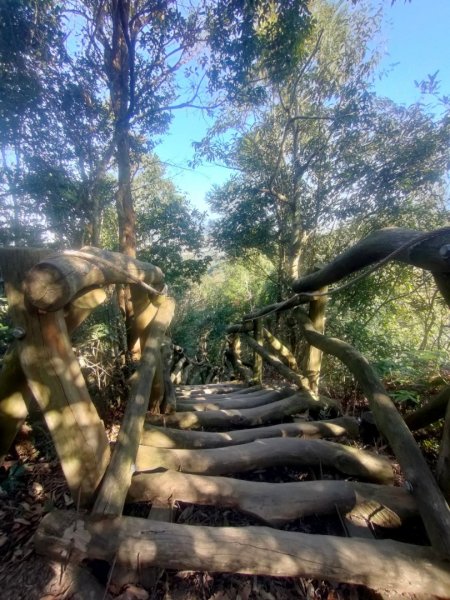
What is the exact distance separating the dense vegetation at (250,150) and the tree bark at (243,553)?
72.2 inches

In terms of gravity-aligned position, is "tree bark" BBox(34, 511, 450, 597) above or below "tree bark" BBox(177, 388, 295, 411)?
above

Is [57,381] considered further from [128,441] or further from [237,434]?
[237,434]

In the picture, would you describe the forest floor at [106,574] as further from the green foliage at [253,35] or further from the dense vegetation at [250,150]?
the green foliage at [253,35]

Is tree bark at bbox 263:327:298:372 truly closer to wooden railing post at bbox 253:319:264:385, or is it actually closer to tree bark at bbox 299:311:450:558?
wooden railing post at bbox 253:319:264:385

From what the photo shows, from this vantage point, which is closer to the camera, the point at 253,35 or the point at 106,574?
the point at 106,574

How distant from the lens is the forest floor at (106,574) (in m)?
1.09

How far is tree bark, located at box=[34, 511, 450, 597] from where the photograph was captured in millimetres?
1062

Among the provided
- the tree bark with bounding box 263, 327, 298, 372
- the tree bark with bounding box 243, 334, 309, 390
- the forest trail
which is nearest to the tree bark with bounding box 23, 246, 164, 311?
the forest trail

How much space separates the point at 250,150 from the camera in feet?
29.2

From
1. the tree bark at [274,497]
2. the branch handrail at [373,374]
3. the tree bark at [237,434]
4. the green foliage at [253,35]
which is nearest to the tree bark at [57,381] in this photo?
the tree bark at [274,497]

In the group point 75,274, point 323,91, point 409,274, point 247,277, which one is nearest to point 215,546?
point 75,274

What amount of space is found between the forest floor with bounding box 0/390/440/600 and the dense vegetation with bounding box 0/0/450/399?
4.65 ft

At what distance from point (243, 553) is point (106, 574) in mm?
581

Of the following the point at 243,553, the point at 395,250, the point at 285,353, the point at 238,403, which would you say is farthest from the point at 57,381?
→ the point at 285,353
